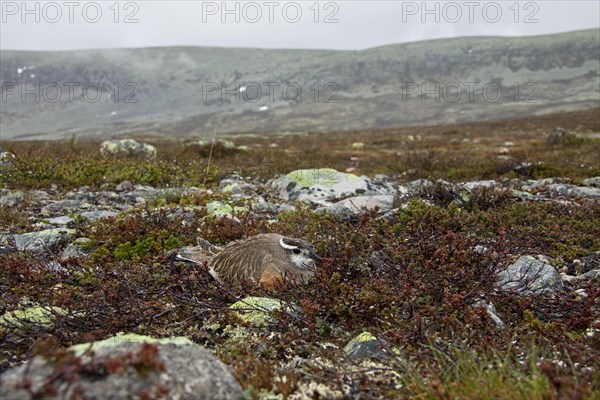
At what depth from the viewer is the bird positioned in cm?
468

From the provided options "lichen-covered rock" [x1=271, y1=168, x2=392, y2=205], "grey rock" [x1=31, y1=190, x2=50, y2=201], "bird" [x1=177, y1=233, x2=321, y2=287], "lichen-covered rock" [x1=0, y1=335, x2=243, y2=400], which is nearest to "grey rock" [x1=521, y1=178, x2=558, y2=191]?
"lichen-covered rock" [x1=271, y1=168, x2=392, y2=205]

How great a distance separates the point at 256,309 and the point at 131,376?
Answer: 182 cm

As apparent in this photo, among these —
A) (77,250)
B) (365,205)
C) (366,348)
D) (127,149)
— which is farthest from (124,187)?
(366,348)

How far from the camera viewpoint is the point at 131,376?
2162 millimetres

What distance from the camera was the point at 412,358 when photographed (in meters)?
3.21

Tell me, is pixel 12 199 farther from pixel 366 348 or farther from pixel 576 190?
pixel 576 190

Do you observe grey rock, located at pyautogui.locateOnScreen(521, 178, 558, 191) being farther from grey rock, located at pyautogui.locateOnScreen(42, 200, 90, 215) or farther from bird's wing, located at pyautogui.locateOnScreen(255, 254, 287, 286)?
grey rock, located at pyautogui.locateOnScreen(42, 200, 90, 215)

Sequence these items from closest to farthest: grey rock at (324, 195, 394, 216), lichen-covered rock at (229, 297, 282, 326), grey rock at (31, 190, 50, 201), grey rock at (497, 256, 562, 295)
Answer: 1. lichen-covered rock at (229, 297, 282, 326)
2. grey rock at (497, 256, 562, 295)
3. grey rock at (324, 195, 394, 216)
4. grey rock at (31, 190, 50, 201)

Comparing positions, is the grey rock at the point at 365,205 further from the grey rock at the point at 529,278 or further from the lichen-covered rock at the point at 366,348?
the lichen-covered rock at the point at 366,348

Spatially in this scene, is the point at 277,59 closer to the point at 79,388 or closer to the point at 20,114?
the point at 20,114

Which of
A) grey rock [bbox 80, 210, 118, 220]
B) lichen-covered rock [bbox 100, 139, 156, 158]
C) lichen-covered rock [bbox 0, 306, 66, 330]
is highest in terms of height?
lichen-covered rock [bbox 100, 139, 156, 158]

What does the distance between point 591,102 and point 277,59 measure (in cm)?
8938

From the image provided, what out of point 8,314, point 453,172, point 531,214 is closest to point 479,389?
point 8,314

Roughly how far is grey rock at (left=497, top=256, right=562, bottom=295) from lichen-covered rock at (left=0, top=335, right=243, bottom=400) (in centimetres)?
307
